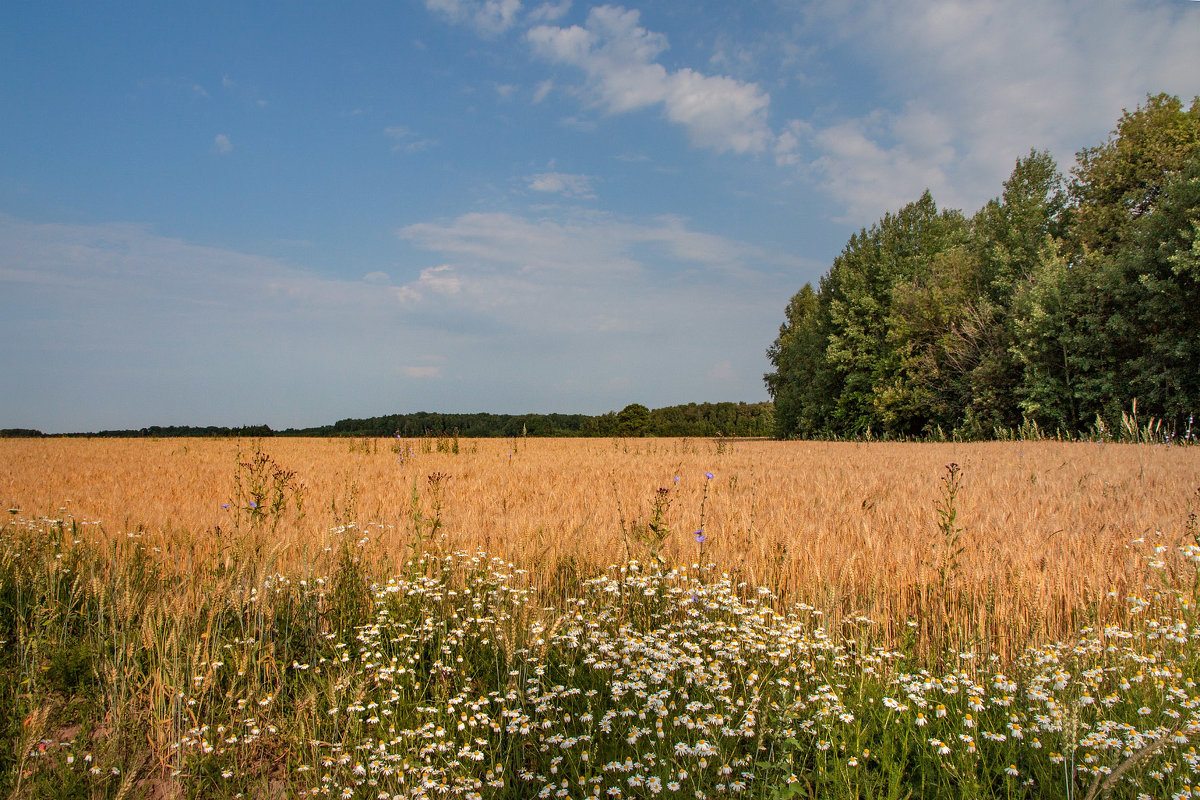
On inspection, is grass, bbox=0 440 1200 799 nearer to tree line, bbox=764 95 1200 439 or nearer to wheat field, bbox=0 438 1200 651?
wheat field, bbox=0 438 1200 651

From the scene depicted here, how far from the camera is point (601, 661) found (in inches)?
126

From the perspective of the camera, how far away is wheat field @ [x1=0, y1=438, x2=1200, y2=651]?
13.5 feet

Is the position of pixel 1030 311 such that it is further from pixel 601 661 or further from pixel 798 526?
pixel 601 661

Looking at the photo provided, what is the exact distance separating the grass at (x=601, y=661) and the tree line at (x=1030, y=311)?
16916 mm

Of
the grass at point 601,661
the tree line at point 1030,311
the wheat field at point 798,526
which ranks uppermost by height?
the tree line at point 1030,311

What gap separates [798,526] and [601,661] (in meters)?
3.22

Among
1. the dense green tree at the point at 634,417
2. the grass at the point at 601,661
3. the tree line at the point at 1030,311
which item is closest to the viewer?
the grass at the point at 601,661

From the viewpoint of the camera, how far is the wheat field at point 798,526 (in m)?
4.13

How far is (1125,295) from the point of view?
24625mm

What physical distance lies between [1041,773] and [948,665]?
88cm

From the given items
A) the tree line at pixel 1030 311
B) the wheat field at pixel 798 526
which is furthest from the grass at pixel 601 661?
the tree line at pixel 1030 311

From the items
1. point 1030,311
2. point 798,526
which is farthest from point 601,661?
point 1030,311

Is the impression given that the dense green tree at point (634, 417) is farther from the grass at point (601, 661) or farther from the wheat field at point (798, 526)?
the grass at point (601, 661)

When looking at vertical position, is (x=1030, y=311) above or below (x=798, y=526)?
above
